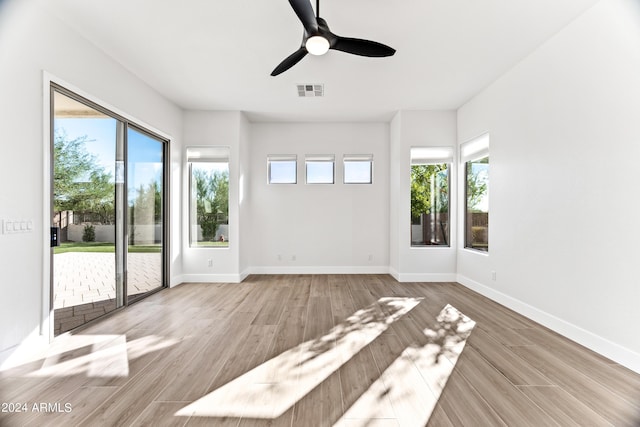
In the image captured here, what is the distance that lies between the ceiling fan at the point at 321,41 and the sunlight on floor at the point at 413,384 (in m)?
2.60

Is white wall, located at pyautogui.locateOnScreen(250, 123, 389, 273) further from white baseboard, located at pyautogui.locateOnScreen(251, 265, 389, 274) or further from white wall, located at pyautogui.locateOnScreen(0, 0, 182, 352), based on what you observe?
white wall, located at pyautogui.locateOnScreen(0, 0, 182, 352)

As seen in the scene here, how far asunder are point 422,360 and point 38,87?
13.2 feet

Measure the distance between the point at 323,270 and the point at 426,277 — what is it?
194cm

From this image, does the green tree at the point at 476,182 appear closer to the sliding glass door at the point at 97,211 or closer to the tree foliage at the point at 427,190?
the tree foliage at the point at 427,190

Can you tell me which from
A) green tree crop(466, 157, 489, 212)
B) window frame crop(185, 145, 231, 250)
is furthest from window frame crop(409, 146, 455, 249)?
window frame crop(185, 145, 231, 250)

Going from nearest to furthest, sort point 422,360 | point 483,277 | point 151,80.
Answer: point 422,360, point 151,80, point 483,277

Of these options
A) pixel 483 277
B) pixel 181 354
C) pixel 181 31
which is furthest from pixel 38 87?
pixel 483 277

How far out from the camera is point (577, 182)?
2.84 metres

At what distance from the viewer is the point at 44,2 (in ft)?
8.61

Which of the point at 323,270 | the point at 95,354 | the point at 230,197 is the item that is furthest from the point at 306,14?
the point at 323,270

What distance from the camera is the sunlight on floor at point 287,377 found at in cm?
182

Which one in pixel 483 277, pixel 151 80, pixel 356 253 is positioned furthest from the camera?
pixel 356 253

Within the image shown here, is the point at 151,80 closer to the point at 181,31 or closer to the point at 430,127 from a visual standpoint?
the point at 181,31

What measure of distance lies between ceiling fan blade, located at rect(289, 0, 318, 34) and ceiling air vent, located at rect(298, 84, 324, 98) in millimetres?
1946
